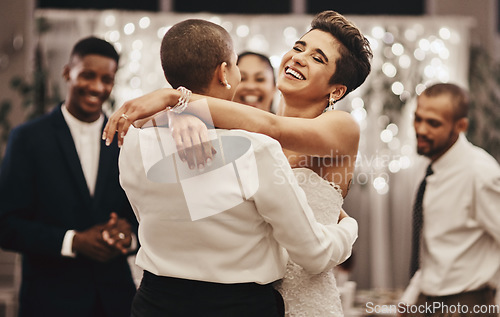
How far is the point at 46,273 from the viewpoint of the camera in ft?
8.04

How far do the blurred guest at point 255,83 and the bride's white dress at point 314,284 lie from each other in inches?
55.8

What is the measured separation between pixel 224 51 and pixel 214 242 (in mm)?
468

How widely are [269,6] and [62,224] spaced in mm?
4658

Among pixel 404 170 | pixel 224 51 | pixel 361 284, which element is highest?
pixel 224 51

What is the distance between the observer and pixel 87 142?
106 inches

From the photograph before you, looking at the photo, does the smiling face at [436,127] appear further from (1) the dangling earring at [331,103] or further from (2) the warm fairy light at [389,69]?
(2) the warm fairy light at [389,69]

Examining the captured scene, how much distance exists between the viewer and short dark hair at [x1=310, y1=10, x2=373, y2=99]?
1.81 meters

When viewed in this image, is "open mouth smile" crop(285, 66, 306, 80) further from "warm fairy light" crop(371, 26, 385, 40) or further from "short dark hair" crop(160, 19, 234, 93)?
"warm fairy light" crop(371, 26, 385, 40)

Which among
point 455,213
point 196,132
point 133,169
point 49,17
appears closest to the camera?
point 196,132

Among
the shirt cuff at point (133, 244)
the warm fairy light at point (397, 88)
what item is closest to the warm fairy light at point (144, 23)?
the warm fairy light at point (397, 88)

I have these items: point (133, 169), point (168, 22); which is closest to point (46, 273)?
point (133, 169)

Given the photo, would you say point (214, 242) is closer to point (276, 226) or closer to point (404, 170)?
point (276, 226)

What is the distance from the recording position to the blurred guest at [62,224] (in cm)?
238

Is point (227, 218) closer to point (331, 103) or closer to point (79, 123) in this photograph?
A: point (331, 103)
